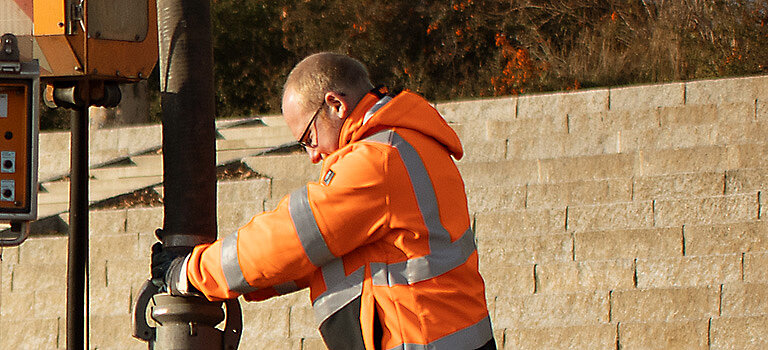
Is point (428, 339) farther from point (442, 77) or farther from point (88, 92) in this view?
point (442, 77)

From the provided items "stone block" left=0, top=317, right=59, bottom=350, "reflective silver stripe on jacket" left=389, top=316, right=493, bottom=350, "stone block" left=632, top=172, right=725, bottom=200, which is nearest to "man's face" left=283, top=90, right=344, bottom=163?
"reflective silver stripe on jacket" left=389, top=316, right=493, bottom=350

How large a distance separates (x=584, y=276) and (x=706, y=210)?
82 centimetres

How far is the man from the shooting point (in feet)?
9.46

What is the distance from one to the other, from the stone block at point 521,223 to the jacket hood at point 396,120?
3.78 m

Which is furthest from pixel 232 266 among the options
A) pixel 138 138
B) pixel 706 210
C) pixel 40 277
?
pixel 138 138

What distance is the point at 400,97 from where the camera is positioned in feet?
9.95

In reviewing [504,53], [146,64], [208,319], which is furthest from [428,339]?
[504,53]

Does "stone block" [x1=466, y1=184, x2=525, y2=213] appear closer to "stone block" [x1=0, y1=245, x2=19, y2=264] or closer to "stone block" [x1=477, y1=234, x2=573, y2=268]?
"stone block" [x1=477, y1=234, x2=573, y2=268]

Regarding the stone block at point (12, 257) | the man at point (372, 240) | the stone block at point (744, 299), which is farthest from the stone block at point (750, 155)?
the stone block at point (12, 257)

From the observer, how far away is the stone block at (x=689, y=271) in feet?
20.0

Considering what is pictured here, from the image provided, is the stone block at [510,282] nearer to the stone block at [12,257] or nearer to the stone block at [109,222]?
the stone block at [109,222]

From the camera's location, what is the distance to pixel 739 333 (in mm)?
5652

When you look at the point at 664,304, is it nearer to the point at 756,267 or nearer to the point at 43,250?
the point at 756,267

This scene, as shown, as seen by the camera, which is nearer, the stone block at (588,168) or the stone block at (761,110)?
the stone block at (588,168)
